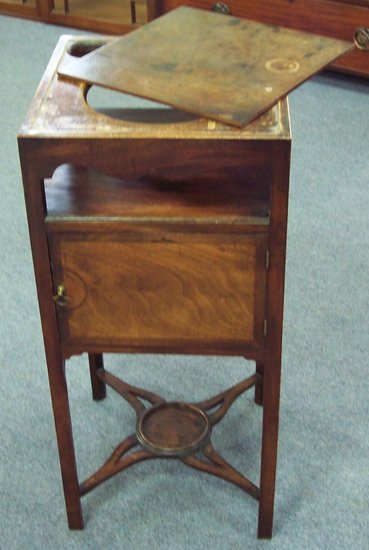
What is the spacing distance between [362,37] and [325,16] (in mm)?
150

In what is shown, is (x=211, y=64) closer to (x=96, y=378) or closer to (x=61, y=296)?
(x=61, y=296)

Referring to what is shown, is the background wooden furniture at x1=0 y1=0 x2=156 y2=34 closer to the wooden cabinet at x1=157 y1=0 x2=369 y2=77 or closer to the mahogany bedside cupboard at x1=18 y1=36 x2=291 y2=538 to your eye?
the wooden cabinet at x1=157 y1=0 x2=369 y2=77

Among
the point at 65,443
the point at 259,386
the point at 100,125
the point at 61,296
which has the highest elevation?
the point at 100,125

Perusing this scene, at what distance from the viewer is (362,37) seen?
263cm

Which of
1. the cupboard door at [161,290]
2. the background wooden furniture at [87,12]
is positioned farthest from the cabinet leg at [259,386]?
the background wooden furniture at [87,12]

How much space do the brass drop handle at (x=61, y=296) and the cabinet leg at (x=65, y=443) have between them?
99mm

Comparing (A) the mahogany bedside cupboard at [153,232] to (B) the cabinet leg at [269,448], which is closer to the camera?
(A) the mahogany bedside cupboard at [153,232]

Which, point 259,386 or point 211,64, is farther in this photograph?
point 259,386

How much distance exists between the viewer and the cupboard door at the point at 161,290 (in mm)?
1050

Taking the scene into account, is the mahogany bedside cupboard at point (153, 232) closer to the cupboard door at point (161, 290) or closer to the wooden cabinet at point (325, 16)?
the cupboard door at point (161, 290)

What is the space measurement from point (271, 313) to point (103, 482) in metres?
0.48

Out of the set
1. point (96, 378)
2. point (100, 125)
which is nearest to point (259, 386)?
point (96, 378)

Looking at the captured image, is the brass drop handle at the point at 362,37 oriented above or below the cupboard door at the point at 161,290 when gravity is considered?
below

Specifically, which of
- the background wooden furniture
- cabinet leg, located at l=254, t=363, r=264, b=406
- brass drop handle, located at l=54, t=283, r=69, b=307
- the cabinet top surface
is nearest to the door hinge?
the cabinet top surface
